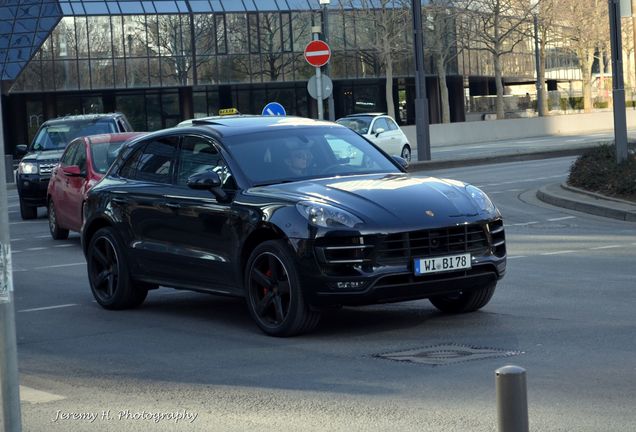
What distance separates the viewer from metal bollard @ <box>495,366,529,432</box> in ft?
13.8

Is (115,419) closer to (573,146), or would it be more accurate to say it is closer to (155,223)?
(155,223)

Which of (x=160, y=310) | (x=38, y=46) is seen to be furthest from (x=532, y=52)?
(x=160, y=310)

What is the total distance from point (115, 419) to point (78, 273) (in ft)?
25.5

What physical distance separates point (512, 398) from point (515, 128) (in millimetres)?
55652

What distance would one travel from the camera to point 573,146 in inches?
1645

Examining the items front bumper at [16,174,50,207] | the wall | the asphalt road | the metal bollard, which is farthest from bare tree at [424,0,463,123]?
the metal bollard

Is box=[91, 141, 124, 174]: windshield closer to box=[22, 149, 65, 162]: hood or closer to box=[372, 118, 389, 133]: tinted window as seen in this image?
box=[22, 149, 65, 162]: hood

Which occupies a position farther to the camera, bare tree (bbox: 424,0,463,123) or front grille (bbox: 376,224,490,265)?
bare tree (bbox: 424,0,463,123)

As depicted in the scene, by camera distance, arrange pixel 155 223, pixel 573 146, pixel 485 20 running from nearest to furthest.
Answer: pixel 155 223 < pixel 573 146 < pixel 485 20

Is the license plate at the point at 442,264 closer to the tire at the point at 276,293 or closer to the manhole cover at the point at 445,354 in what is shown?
the manhole cover at the point at 445,354

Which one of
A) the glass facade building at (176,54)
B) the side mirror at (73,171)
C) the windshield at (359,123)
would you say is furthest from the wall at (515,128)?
the side mirror at (73,171)

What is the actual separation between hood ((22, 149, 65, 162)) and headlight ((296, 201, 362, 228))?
1575 centimetres

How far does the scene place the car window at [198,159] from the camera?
1065 centimetres

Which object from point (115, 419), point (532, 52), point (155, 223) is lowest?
point (115, 419)
